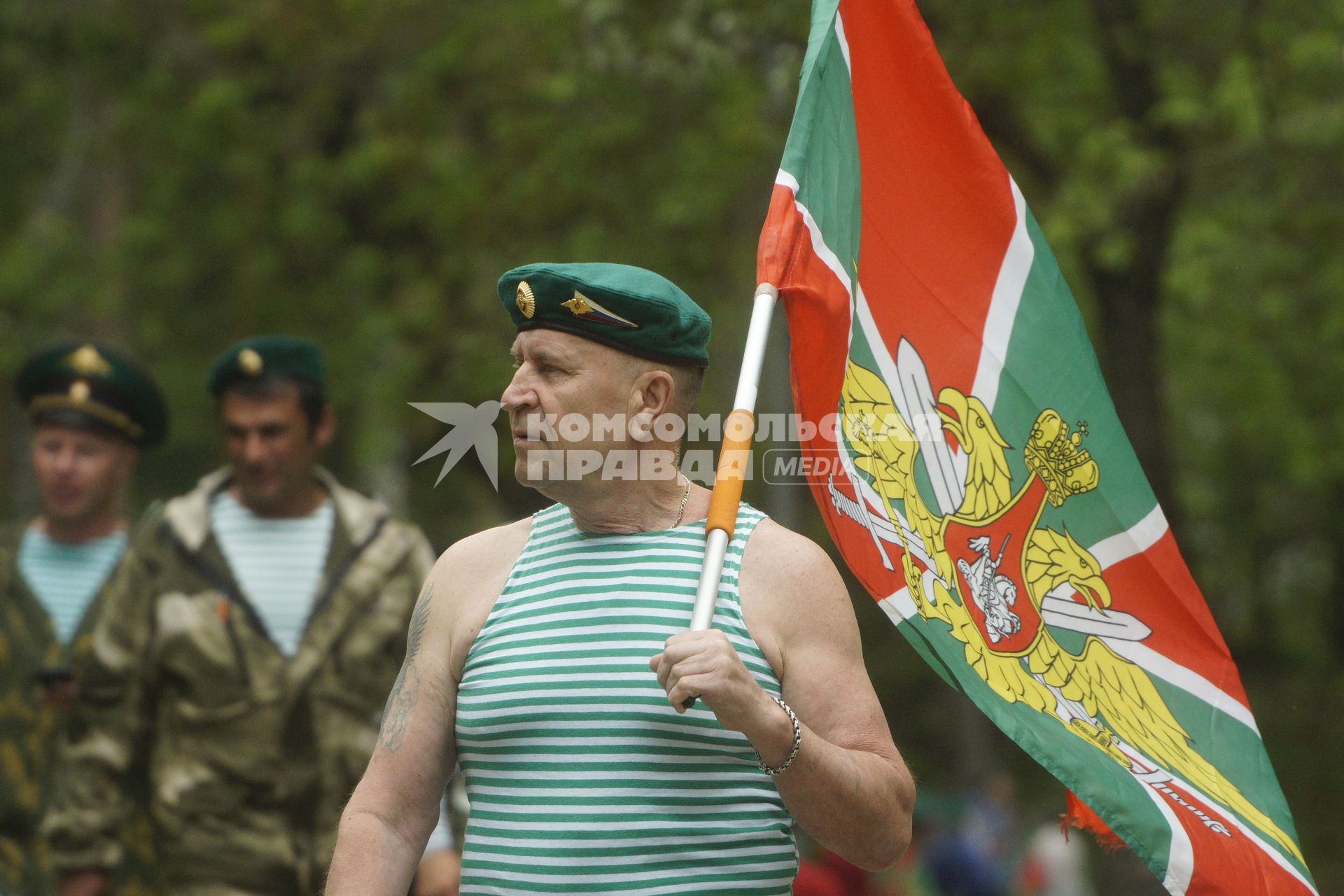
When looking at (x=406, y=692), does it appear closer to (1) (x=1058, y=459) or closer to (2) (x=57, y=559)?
(1) (x=1058, y=459)

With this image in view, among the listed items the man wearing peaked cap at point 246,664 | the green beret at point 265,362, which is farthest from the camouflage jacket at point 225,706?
the green beret at point 265,362

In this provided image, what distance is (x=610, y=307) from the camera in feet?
9.73

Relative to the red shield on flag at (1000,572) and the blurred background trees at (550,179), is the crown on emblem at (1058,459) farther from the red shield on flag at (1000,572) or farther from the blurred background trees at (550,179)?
the blurred background trees at (550,179)

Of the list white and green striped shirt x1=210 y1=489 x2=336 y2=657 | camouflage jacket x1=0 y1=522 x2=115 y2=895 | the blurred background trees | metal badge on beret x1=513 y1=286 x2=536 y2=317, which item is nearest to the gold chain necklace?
metal badge on beret x1=513 y1=286 x2=536 y2=317

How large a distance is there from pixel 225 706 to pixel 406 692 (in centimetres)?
199

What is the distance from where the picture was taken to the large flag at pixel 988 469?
3148 millimetres

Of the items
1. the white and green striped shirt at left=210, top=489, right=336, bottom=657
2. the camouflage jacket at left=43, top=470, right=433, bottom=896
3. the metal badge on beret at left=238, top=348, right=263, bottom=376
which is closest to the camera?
the camouflage jacket at left=43, top=470, right=433, bottom=896

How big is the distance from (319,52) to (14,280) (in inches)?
106

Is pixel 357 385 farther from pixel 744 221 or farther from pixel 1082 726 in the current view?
pixel 1082 726

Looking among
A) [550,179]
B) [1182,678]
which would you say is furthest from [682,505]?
[550,179]

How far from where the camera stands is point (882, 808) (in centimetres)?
282

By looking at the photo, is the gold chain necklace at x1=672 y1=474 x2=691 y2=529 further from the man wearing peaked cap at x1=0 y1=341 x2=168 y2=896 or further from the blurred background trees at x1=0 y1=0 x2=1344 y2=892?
the blurred background trees at x1=0 y1=0 x2=1344 y2=892

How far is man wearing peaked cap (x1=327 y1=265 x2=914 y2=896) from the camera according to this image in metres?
2.80

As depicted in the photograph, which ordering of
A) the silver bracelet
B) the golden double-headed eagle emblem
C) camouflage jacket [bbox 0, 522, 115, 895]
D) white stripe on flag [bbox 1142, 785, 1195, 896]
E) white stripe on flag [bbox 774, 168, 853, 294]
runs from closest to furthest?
the silver bracelet, white stripe on flag [bbox 1142, 785, 1195, 896], the golden double-headed eagle emblem, white stripe on flag [bbox 774, 168, 853, 294], camouflage jacket [bbox 0, 522, 115, 895]
